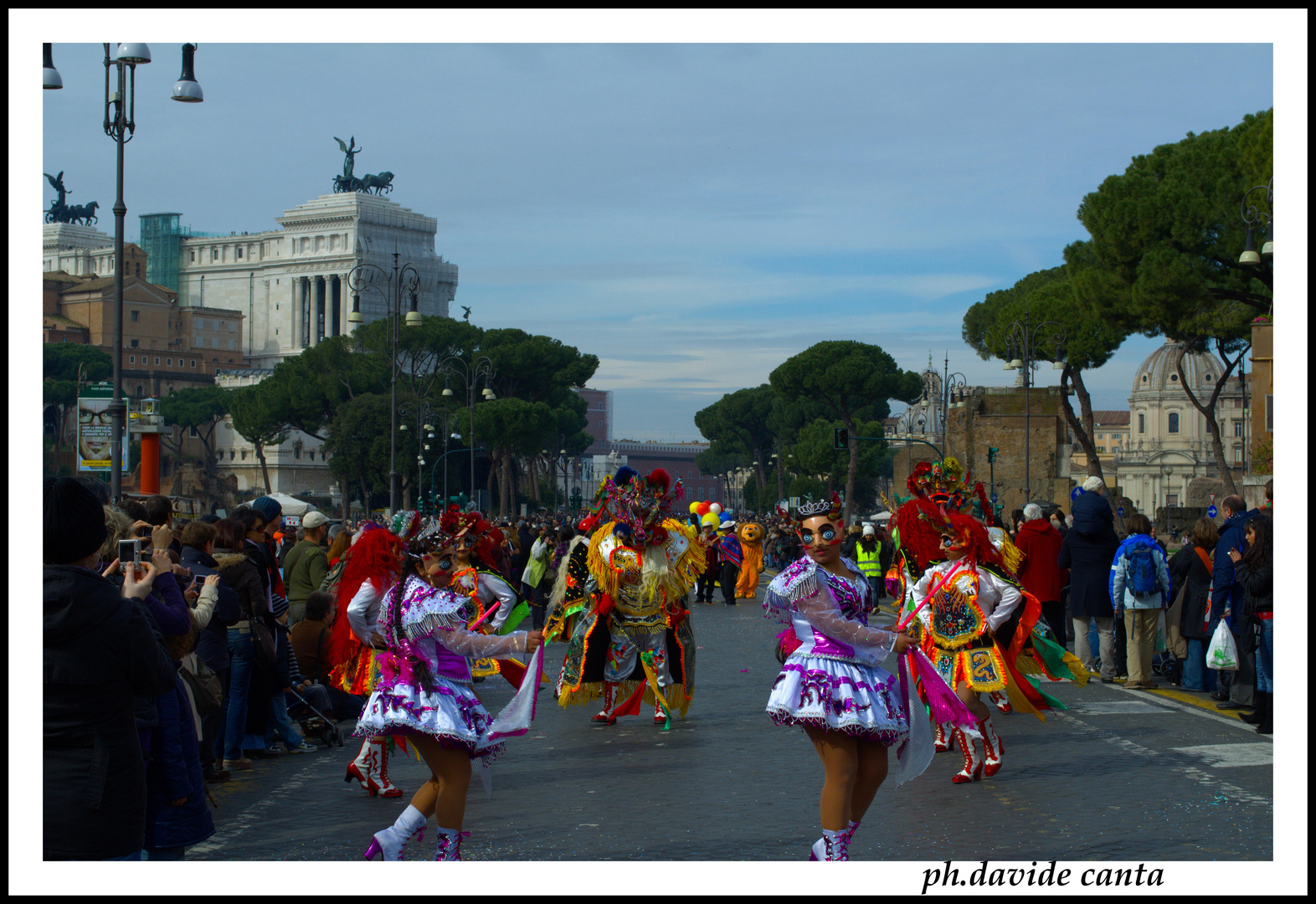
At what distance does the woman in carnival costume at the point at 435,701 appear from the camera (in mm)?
5527

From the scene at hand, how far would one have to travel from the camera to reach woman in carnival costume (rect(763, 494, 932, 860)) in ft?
17.6

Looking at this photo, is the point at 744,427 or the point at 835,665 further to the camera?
the point at 744,427

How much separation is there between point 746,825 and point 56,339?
4544 inches

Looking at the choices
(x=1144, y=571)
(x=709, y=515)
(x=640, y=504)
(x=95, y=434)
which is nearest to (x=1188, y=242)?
(x=709, y=515)

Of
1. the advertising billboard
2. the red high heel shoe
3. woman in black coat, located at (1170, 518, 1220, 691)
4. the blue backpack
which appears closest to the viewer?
→ the red high heel shoe

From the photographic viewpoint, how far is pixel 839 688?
17.8 feet

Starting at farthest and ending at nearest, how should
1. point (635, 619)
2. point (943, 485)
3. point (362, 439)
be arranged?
point (362, 439)
point (635, 619)
point (943, 485)

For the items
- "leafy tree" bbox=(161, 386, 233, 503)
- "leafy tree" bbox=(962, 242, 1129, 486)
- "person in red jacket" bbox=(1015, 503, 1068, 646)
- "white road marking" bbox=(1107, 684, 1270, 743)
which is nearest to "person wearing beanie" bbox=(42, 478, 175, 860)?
"white road marking" bbox=(1107, 684, 1270, 743)

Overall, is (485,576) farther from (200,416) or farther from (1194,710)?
(200,416)

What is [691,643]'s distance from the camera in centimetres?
1038

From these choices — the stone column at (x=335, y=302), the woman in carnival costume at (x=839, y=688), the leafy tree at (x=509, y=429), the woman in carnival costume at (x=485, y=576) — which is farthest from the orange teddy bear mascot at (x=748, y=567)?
the stone column at (x=335, y=302)

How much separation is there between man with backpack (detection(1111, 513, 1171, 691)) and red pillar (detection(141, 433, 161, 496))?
11.1 metres

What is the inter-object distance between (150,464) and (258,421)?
71.1m

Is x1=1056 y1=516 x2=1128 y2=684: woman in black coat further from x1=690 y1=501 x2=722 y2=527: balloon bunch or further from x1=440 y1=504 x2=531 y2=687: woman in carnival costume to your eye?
x1=440 y1=504 x2=531 y2=687: woman in carnival costume
